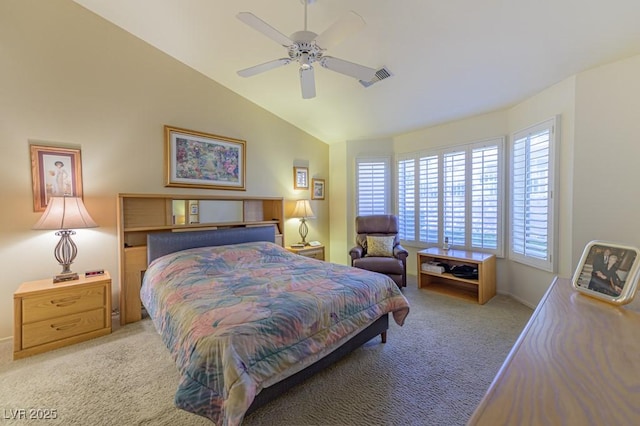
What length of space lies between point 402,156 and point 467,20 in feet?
8.91

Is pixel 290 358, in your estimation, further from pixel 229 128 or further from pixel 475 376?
pixel 229 128

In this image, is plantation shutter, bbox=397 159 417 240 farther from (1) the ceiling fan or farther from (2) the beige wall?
(2) the beige wall

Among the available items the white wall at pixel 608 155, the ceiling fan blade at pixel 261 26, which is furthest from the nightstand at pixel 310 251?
the white wall at pixel 608 155

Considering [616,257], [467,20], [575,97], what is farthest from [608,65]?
[616,257]

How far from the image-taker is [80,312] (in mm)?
2580

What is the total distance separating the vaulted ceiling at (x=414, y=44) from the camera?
221cm

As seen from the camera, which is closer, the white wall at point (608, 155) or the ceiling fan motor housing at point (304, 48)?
the ceiling fan motor housing at point (304, 48)

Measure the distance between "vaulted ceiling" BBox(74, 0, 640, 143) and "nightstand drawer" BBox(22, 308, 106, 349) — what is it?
308 centimetres

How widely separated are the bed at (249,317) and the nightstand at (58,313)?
40cm

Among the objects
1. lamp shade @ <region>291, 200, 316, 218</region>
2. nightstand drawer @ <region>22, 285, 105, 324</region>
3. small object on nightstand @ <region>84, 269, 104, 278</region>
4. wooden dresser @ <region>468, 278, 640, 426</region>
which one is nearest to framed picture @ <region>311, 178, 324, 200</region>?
lamp shade @ <region>291, 200, 316, 218</region>

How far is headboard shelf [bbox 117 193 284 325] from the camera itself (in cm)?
301

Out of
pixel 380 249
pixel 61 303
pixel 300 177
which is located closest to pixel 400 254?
pixel 380 249

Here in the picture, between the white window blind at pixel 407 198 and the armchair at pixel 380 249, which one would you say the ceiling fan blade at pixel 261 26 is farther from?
the white window blind at pixel 407 198

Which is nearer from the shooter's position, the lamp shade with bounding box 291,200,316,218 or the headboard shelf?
the headboard shelf
